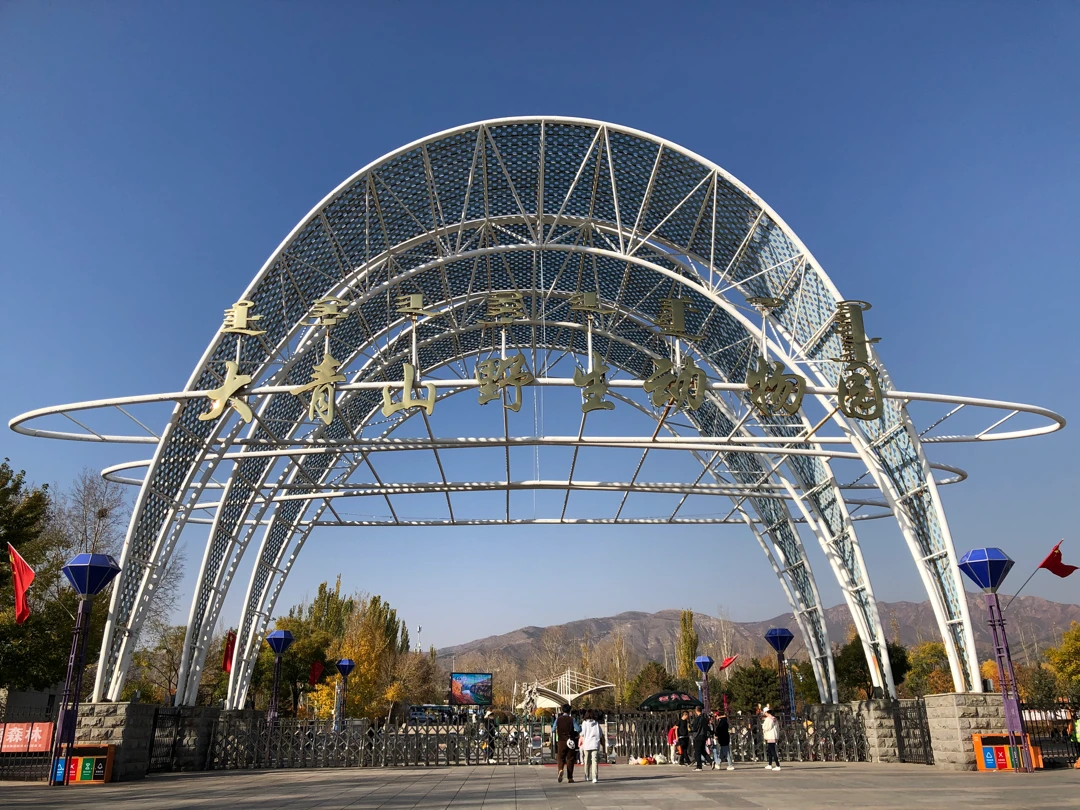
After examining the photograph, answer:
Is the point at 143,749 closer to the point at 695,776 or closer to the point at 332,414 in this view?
the point at 332,414

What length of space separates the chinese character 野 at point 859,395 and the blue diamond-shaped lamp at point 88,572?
1772 cm

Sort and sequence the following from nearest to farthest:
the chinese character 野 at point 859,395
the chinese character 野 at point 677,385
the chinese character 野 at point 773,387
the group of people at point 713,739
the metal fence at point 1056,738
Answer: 1. the chinese character 野 at point 859,395
2. the chinese character 野 at point 773,387
3. the chinese character 野 at point 677,385
4. the metal fence at point 1056,738
5. the group of people at point 713,739

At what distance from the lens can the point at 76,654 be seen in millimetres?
18750

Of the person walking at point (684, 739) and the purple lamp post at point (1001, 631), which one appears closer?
the purple lamp post at point (1001, 631)

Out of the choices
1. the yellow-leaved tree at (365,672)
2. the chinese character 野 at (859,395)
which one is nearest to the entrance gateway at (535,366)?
the chinese character 野 at (859,395)

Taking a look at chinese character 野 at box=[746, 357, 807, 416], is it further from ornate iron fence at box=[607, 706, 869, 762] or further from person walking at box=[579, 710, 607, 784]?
ornate iron fence at box=[607, 706, 869, 762]

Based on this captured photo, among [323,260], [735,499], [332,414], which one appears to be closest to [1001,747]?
[735,499]

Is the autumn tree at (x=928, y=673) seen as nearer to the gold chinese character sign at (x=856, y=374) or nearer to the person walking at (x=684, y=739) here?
the person walking at (x=684, y=739)

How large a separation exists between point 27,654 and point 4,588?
2.62 m

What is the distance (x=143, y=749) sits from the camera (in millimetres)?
19109

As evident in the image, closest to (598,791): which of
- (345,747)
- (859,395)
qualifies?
(859,395)

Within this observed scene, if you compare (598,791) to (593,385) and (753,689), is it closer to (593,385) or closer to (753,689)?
(593,385)

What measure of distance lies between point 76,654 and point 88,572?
2.24 metres

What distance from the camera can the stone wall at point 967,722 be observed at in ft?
56.9
